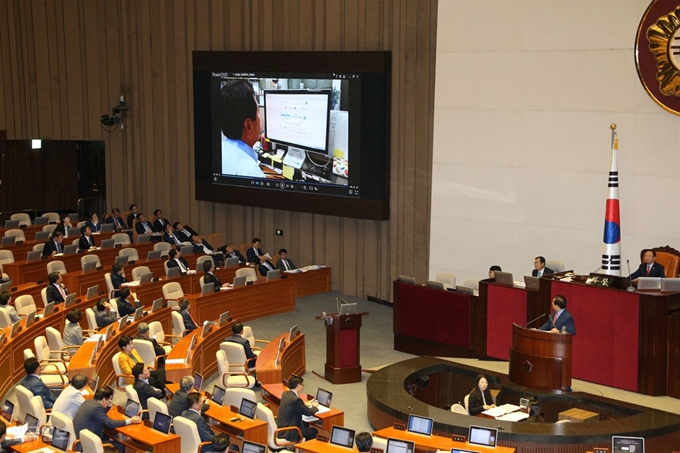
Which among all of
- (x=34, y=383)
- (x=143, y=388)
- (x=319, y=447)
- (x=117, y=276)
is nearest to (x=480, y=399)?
(x=319, y=447)

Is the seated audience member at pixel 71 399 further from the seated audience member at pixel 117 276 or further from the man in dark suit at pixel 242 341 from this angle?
the seated audience member at pixel 117 276

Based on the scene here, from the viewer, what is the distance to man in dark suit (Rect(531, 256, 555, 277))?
13725 mm

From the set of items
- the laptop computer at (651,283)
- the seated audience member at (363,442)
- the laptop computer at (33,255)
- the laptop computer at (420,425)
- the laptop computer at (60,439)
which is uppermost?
the laptop computer at (651,283)

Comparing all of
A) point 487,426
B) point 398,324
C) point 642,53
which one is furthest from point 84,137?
point 487,426

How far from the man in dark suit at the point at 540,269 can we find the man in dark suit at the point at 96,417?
661cm

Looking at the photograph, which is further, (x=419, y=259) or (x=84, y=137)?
(x=84, y=137)

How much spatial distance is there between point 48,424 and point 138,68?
14035 millimetres

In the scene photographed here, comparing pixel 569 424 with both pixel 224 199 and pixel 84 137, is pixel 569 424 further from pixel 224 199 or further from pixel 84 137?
pixel 84 137

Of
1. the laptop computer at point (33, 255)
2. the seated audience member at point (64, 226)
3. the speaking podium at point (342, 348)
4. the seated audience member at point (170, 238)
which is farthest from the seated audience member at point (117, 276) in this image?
the speaking podium at point (342, 348)

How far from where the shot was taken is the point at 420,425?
930cm

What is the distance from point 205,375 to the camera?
13031 mm

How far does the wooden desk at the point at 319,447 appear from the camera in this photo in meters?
8.81

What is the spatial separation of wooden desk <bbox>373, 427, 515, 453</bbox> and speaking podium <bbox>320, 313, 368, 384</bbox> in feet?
11.2

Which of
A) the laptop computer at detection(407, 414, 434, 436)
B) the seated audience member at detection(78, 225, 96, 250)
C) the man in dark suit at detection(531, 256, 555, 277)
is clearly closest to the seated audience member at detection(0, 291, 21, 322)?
the seated audience member at detection(78, 225, 96, 250)
